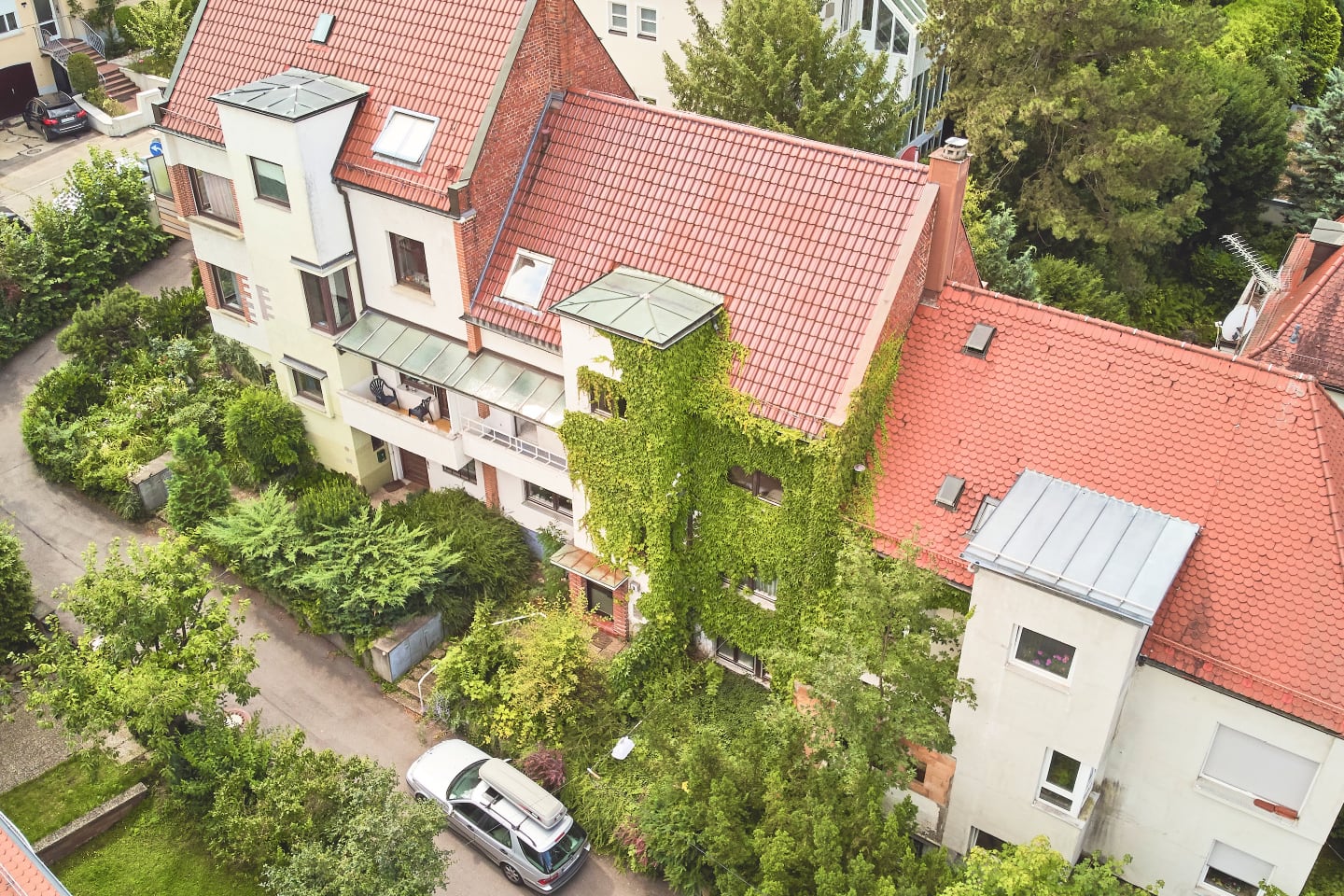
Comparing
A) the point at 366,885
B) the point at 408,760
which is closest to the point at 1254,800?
the point at 366,885

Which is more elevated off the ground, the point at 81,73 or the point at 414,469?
the point at 81,73

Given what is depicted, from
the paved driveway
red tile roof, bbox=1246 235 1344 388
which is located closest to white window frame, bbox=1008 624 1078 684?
the paved driveway

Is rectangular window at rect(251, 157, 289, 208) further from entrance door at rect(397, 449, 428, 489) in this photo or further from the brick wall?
entrance door at rect(397, 449, 428, 489)

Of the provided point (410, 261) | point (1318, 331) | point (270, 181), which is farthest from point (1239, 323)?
point (270, 181)

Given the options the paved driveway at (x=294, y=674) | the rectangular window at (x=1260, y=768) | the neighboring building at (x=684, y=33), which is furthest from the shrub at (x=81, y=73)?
the rectangular window at (x=1260, y=768)

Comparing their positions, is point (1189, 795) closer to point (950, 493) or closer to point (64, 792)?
point (950, 493)

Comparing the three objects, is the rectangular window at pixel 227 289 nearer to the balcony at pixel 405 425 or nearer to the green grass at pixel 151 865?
the balcony at pixel 405 425
